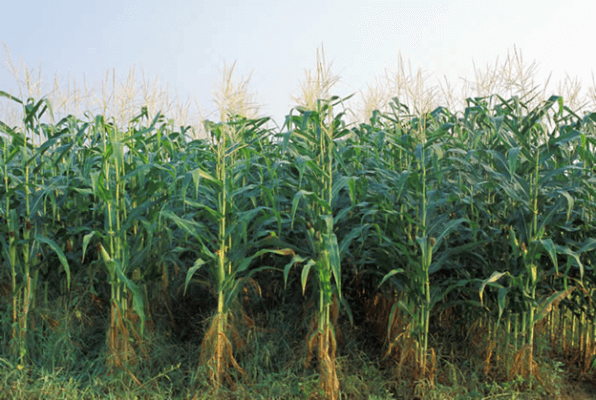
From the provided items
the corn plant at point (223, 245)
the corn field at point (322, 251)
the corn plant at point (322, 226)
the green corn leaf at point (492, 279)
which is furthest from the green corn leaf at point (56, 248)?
the green corn leaf at point (492, 279)

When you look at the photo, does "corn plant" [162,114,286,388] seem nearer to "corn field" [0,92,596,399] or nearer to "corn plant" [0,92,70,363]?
"corn field" [0,92,596,399]

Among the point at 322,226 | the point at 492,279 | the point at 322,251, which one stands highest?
the point at 322,226

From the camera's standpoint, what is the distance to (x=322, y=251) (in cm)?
404

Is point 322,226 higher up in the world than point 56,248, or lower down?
higher up

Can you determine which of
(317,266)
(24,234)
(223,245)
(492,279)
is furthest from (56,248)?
(492,279)

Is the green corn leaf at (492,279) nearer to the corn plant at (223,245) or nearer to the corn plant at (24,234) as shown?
the corn plant at (223,245)

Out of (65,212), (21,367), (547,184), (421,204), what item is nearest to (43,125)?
(65,212)

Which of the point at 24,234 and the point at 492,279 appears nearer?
the point at 492,279

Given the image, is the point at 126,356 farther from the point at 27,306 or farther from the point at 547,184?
the point at 547,184

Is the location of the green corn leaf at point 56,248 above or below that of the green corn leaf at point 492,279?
above

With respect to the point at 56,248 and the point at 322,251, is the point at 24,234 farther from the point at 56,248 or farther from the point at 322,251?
the point at 322,251

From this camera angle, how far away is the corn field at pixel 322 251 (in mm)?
4160

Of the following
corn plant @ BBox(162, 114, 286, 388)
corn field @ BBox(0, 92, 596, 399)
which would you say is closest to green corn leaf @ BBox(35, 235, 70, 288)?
corn field @ BBox(0, 92, 596, 399)

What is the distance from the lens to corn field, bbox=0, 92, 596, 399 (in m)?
4.16
